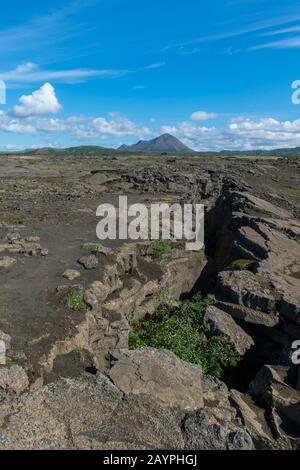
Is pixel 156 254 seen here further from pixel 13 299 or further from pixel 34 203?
pixel 34 203

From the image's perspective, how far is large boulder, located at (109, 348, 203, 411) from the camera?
958 centimetres

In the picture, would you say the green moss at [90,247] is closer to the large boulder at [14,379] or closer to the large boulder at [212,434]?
the large boulder at [14,379]

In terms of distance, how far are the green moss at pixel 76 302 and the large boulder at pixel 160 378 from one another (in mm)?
3910

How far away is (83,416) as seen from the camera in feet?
28.3

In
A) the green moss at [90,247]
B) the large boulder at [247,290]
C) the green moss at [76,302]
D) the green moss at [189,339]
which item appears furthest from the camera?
the green moss at [90,247]

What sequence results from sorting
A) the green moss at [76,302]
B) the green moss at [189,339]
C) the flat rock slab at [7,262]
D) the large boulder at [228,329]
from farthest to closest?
the flat rock slab at [7,262] → the large boulder at [228,329] → the green moss at [76,302] → the green moss at [189,339]

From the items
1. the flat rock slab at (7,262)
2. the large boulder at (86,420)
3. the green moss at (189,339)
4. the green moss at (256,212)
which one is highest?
the green moss at (256,212)

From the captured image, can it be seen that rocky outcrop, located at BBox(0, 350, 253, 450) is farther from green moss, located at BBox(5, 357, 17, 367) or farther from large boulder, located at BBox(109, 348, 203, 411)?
green moss, located at BBox(5, 357, 17, 367)

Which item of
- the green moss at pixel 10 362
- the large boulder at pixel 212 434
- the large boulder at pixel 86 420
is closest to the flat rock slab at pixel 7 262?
the green moss at pixel 10 362

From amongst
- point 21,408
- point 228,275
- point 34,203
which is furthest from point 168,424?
point 34,203

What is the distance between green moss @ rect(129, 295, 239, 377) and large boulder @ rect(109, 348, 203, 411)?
280 centimetres

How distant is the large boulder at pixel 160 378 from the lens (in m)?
9.58

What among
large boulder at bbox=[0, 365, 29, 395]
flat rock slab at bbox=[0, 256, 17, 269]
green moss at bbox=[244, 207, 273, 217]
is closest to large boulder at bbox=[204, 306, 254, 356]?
large boulder at bbox=[0, 365, 29, 395]
